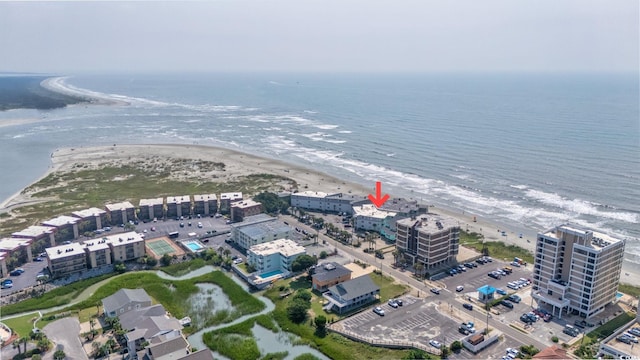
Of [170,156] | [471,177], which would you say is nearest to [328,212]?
[471,177]

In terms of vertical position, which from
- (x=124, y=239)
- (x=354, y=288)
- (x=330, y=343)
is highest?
(x=124, y=239)

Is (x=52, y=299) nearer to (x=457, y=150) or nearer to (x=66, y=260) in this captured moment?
(x=66, y=260)

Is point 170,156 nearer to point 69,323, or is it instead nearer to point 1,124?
point 69,323

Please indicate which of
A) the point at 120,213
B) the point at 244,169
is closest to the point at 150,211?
the point at 120,213

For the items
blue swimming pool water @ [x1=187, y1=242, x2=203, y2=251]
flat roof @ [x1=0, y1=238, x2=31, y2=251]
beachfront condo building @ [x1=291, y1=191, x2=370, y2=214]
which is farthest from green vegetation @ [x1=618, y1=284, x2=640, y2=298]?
flat roof @ [x1=0, y1=238, x2=31, y2=251]

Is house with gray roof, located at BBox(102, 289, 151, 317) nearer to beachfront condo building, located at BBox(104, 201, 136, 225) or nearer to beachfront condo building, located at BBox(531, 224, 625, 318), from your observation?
beachfront condo building, located at BBox(104, 201, 136, 225)

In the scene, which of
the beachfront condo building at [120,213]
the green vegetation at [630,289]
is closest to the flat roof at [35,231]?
the beachfront condo building at [120,213]
